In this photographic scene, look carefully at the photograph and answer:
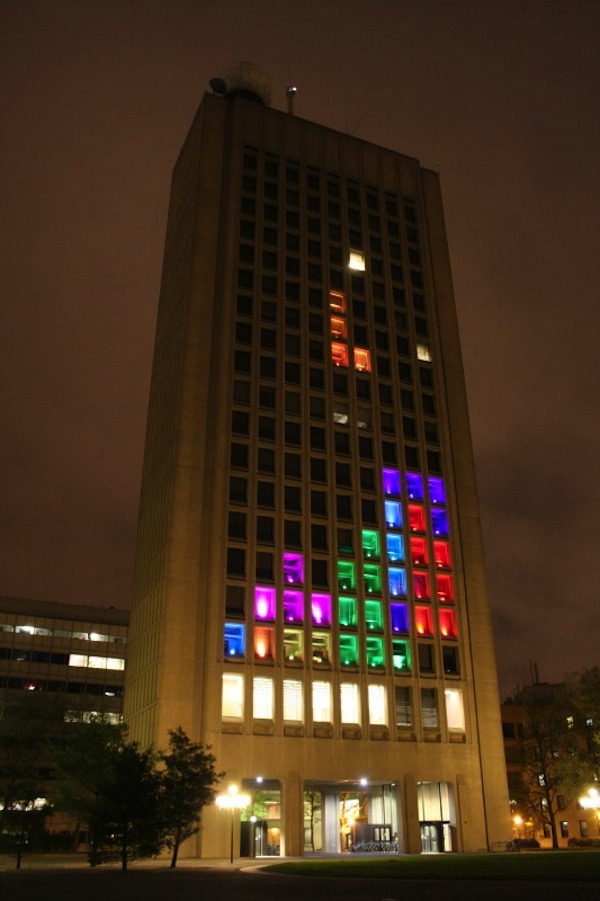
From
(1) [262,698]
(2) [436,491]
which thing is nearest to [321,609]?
(1) [262,698]

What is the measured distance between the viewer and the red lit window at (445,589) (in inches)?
2985

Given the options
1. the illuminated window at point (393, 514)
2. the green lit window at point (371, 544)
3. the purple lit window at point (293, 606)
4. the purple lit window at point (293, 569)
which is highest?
the illuminated window at point (393, 514)

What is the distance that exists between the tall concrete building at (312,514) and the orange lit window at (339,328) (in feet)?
0.85

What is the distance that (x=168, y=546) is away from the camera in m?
67.9

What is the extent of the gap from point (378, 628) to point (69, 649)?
63.0m

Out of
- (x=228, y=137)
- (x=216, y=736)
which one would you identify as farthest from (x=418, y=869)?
(x=228, y=137)

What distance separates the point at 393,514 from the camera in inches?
3031

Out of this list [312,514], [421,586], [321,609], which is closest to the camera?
[321,609]

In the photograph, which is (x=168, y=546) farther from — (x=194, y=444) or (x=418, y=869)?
(x=418, y=869)

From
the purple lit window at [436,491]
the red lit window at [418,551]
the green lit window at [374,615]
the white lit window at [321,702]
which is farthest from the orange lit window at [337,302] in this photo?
the white lit window at [321,702]

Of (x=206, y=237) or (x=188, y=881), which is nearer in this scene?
(x=188, y=881)

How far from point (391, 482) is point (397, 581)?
1016cm

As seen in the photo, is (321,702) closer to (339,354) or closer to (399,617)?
(399,617)

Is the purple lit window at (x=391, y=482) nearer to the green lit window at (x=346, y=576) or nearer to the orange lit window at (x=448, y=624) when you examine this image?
the green lit window at (x=346, y=576)
